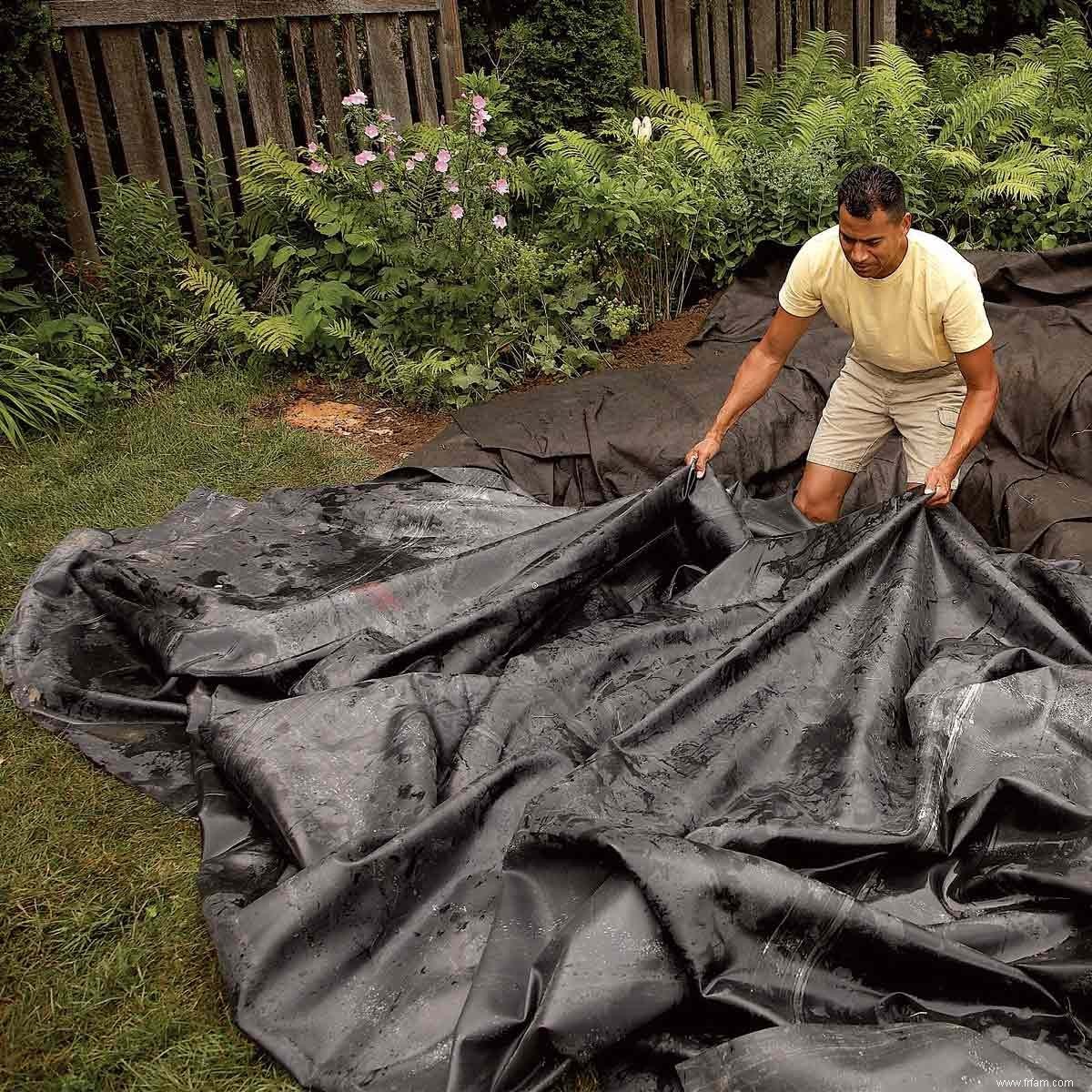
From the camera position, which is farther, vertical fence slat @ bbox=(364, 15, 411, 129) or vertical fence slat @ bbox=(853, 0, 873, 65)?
vertical fence slat @ bbox=(853, 0, 873, 65)

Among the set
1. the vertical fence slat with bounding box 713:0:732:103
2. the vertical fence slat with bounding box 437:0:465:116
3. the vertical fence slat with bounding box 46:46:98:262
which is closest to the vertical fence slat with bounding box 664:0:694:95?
the vertical fence slat with bounding box 713:0:732:103

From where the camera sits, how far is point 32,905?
2.74 metres

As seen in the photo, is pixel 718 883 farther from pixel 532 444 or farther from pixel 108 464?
pixel 108 464

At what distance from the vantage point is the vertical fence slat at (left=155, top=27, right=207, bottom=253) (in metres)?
6.43

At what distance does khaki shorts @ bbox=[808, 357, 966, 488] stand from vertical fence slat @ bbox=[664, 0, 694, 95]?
5.35 meters

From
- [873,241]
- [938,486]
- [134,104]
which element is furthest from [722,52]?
[938,486]

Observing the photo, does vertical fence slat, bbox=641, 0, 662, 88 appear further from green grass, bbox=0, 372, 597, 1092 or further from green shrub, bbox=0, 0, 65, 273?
green grass, bbox=0, 372, 597, 1092

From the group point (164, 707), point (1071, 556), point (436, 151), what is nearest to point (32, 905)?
point (164, 707)

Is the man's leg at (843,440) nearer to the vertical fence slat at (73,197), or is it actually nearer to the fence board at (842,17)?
the vertical fence slat at (73,197)

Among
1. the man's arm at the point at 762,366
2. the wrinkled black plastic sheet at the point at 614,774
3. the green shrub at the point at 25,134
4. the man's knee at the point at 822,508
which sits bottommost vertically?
the man's knee at the point at 822,508

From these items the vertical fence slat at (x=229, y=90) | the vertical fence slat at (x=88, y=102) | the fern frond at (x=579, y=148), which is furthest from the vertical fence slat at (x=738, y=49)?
the vertical fence slat at (x=88, y=102)

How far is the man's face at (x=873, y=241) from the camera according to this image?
11.7 feet

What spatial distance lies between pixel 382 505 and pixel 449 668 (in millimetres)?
1417

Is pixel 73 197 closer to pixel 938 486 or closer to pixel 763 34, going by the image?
pixel 938 486
